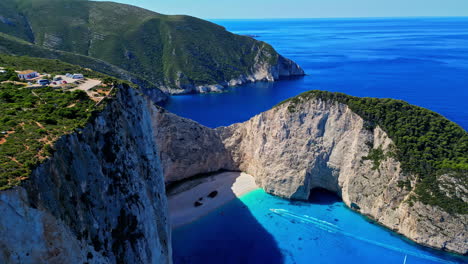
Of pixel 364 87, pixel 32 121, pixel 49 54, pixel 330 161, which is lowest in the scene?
pixel 330 161

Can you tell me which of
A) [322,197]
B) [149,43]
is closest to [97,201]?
[322,197]

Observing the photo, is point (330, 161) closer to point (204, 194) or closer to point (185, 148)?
point (204, 194)

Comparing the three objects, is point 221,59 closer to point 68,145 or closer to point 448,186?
point 448,186

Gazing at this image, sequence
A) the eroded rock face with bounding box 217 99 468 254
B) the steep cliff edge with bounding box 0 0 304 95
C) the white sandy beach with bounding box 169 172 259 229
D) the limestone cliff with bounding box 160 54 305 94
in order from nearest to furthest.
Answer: the eroded rock face with bounding box 217 99 468 254
the white sandy beach with bounding box 169 172 259 229
the steep cliff edge with bounding box 0 0 304 95
the limestone cliff with bounding box 160 54 305 94

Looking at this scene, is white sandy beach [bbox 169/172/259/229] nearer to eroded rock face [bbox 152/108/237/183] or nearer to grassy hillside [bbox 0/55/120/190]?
eroded rock face [bbox 152/108/237/183]

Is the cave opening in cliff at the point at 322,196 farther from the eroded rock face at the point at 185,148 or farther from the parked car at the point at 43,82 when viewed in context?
the parked car at the point at 43,82

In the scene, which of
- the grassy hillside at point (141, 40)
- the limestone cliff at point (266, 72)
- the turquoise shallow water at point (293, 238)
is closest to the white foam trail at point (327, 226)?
the turquoise shallow water at point (293, 238)

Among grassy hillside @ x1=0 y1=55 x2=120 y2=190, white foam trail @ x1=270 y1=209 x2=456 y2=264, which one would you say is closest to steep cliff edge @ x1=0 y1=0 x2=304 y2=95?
white foam trail @ x1=270 y1=209 x2=456 y2=264

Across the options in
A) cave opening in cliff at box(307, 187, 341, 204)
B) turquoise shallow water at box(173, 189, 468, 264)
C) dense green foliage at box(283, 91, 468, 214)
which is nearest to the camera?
turquoise shallow water at box(173, 189, 468, 264)
